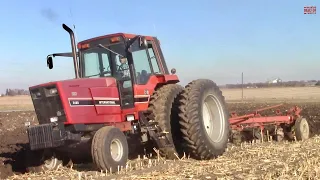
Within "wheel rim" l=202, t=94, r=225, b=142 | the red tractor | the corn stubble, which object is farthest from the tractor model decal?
"wheel rim" l=202, t=94, r=225, b=142

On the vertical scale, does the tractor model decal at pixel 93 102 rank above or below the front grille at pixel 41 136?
above

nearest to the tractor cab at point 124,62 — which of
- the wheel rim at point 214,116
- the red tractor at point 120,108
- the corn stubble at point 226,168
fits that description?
the red tractor at point 120,108

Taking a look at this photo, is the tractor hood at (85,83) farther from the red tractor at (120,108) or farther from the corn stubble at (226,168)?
the corn stubble at (226,168)

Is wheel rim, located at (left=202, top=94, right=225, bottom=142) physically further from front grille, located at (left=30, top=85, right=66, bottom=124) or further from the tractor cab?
front grille, located at (left=30, top=85, right=66, bottom=124)

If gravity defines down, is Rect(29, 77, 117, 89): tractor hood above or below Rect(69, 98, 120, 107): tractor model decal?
above

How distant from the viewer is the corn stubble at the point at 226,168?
6.45 metres

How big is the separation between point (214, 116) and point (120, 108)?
7.48ft

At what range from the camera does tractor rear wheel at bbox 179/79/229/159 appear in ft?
27.2

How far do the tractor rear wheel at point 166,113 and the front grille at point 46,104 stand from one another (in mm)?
1778

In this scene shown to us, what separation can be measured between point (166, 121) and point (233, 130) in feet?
11.5

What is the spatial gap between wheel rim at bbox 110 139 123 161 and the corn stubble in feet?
0.75

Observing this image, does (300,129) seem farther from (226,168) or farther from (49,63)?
(49,63)

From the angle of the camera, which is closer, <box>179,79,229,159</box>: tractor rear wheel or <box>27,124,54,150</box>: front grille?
<box>27,124,54,150</box>: front grille

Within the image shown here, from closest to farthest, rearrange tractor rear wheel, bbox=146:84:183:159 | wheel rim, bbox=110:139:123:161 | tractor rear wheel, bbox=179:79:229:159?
wheel rim, bbox=110:139:123:161
tractor rear wheel, bbox=179:79:229:159
tractor rear wheel, bbox=146:84:183:159
